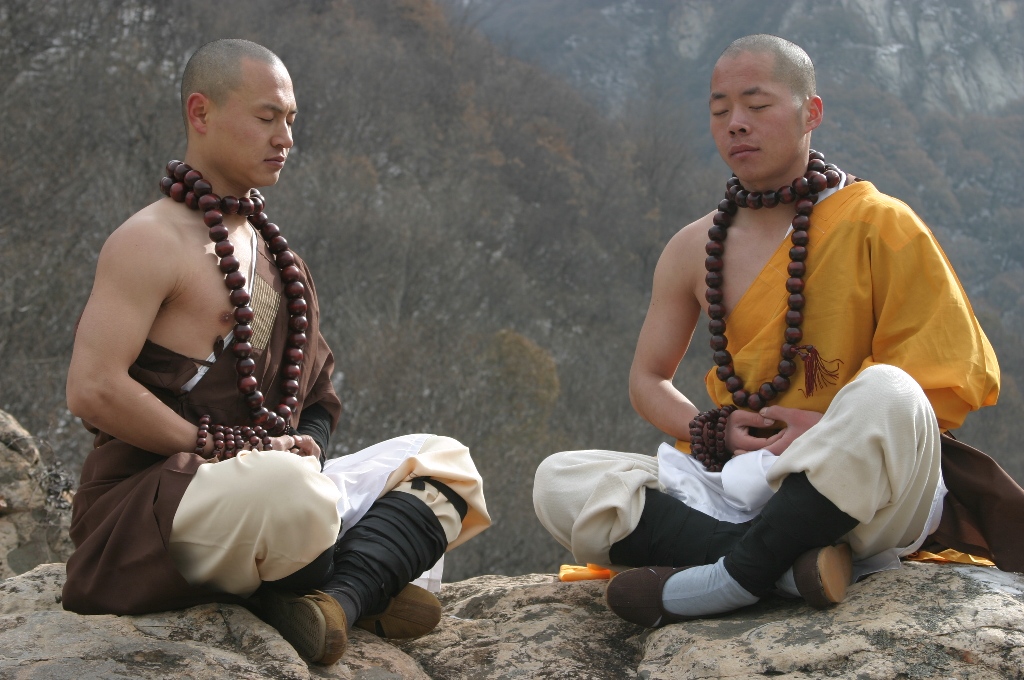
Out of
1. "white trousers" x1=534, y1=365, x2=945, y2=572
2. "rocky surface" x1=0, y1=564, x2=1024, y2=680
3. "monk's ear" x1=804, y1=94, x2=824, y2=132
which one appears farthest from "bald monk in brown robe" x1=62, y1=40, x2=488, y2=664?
"monk's ear" x1=804, y1=94, x2=824, y2=132

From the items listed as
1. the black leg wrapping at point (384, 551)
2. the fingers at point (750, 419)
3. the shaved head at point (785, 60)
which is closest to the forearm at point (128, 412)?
the black leg wrapping at point (384, 551)

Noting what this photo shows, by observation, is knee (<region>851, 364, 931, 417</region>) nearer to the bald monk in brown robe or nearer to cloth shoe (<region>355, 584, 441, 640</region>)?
the bald monk in brown robe

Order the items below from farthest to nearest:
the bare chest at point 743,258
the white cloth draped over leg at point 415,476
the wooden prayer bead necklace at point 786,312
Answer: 1. the bare chest at point 743,258
2. the wooden prayer bead necklace at point 786,312
3. the white cloth draped over leg at point 415,476

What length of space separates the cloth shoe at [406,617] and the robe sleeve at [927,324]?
1.71 metres

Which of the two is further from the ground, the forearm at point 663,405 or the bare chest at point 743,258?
the bare chest at point 743,258

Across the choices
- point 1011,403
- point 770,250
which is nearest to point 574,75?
point 1011,403

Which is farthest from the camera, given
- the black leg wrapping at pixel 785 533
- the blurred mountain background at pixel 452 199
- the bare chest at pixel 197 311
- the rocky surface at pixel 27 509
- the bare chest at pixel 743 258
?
the blurred mountain background at pixel 452 199

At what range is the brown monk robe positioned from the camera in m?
3.60

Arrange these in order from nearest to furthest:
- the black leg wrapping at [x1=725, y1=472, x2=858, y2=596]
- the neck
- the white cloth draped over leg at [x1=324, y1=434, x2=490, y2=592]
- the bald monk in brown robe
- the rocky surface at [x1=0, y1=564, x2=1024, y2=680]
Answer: the rocky surface at [x1=0, y1=564, x2=1024, y2=680] < the bald monk in brown robe < the black leg wrapping at [x1=725, y1=472, x2=858, y2=596] < the neck < the white cloth draped over leg at [x1=324, y1=434, x2=490, y2=592]

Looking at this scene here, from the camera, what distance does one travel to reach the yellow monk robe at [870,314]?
3980mm

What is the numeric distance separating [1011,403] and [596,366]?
52.9ft

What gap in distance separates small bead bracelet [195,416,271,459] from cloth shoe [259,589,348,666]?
0.47 metres

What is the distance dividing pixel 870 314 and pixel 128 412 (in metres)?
2.47

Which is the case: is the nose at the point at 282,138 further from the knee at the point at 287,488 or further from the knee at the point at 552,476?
the knee at the point at 552,476
